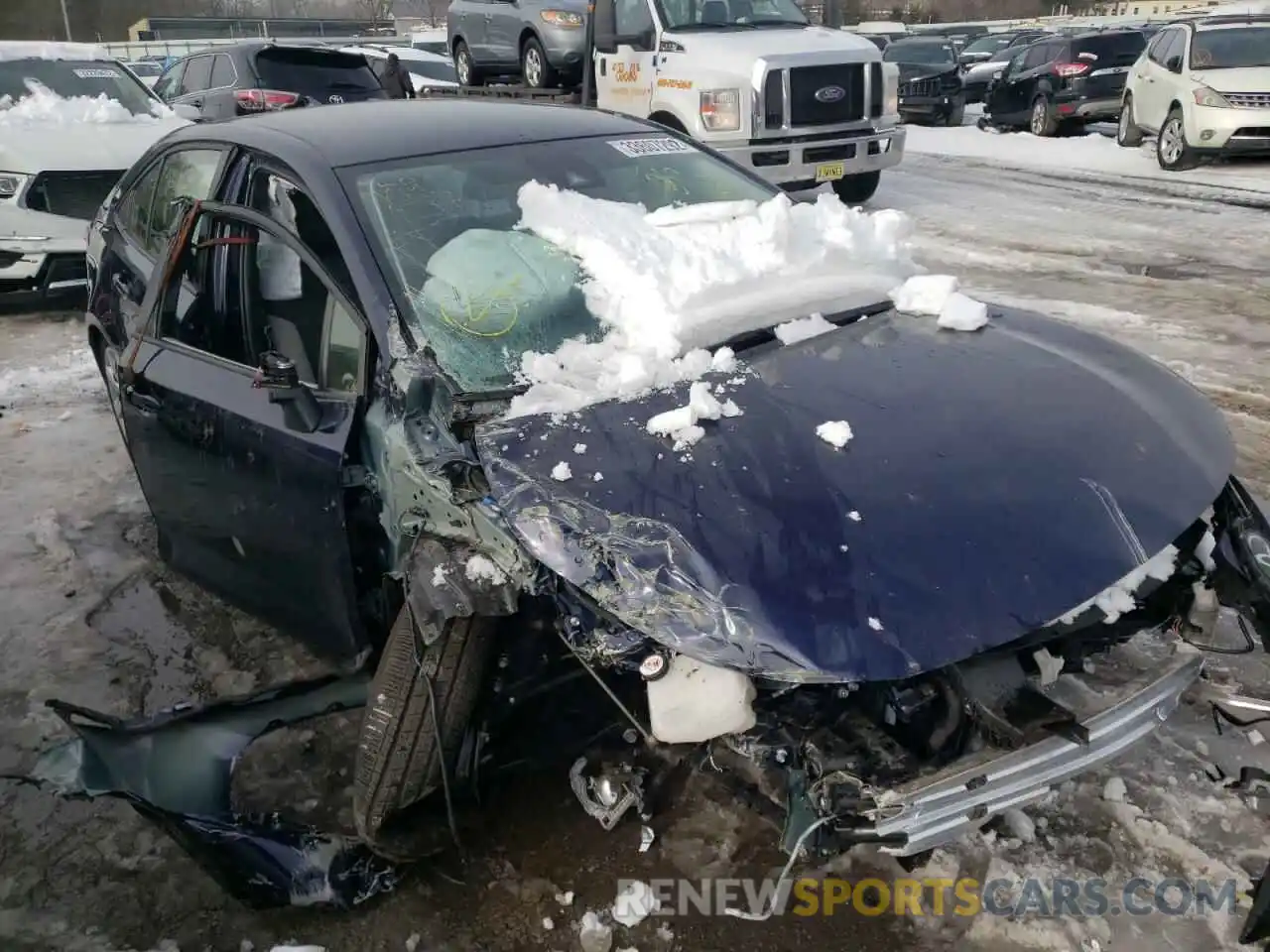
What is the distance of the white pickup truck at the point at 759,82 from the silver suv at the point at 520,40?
0.90 metres

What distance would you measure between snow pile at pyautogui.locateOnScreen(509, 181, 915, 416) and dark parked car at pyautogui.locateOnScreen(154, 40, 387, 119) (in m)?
8.60

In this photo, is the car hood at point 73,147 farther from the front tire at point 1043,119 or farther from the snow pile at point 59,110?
the front tire at point 1043,119

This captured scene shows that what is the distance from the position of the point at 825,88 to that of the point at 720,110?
1004 mm

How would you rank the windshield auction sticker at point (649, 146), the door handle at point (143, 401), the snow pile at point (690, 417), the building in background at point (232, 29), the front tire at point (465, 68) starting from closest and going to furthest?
1. the snow pile at point (690, 417)
2. the door handle at point (143, 401)
3. the windshield auction sticker at point (649, 146)
4. the front tire at point (465, 68)
5. the building in background at point (232, 29)

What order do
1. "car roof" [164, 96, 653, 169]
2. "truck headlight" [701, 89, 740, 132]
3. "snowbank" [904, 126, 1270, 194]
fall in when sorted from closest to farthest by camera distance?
"car roof" [164, 96, 653, 169] → "truck headlight" [701, 89, 740, 132] → "snowbank" [904, 126, 1270, 194]

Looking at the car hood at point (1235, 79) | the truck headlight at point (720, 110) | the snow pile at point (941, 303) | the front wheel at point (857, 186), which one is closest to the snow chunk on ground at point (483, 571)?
the snow pile at point (941, 303)

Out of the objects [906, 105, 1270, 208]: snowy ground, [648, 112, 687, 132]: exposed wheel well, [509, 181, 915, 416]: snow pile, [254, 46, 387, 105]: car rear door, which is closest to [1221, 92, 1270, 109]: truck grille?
[906, 105, 1270, 208]: snowy ground

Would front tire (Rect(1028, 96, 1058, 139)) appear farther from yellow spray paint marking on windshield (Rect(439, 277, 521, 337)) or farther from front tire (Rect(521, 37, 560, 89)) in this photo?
yellow spray paint marking on windshield (Rect(439, 277, 521, 337))

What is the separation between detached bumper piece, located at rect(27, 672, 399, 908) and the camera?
7.51 ft

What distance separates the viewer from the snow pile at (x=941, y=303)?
2824 mm

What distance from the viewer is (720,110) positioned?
830cm

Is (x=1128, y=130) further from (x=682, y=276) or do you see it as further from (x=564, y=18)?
(x=682, y=276)

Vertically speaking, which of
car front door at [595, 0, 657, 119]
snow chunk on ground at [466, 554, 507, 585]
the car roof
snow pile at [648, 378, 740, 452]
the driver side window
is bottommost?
snow chunk on ground at [466, 554, 507, 585]

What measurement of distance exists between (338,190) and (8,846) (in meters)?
1.95
